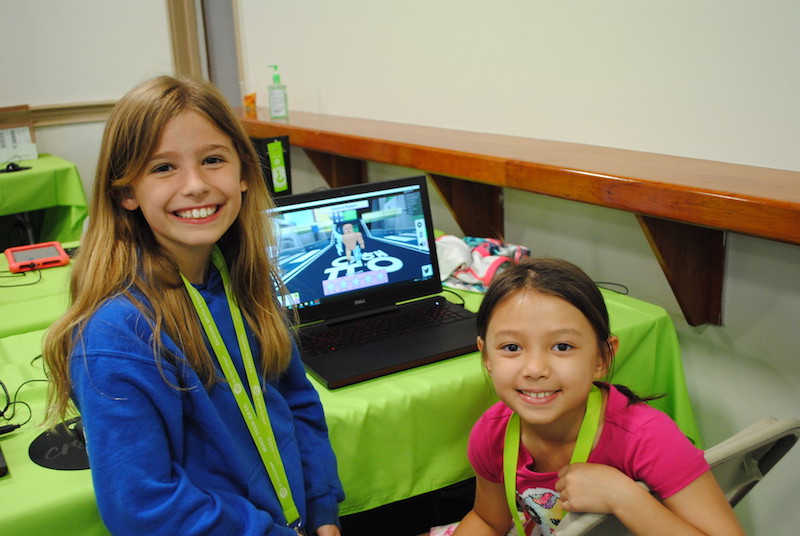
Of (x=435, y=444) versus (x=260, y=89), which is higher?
(x=260, y=89)

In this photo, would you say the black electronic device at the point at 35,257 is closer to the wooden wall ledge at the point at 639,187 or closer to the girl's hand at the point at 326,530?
the wooden wall ledge at the point at 639,187

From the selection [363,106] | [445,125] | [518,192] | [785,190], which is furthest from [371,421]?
[363,106]

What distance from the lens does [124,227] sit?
3.47 feet

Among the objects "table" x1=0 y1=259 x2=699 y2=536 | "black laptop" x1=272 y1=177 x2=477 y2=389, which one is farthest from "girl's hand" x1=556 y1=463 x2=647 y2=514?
"black laptop" x1=272 y1=177 x2=477 y2=389

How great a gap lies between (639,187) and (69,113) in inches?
158

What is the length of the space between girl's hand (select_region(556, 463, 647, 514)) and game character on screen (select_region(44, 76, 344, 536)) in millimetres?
395

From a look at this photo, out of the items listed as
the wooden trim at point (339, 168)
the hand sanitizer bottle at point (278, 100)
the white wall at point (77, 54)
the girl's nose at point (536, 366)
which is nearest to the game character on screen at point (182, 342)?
the girl's nose at point (536, 366)

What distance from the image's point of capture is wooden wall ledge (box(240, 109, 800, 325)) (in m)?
1.37

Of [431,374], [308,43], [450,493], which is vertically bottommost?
[450,493]

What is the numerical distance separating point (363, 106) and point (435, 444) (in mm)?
1972

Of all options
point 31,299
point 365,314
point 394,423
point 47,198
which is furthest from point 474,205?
point 47,198

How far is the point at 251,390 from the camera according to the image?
3.64ft

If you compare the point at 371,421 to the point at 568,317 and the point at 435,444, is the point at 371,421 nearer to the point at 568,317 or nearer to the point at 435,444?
the point at 435,444

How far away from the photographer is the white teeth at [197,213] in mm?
1054
